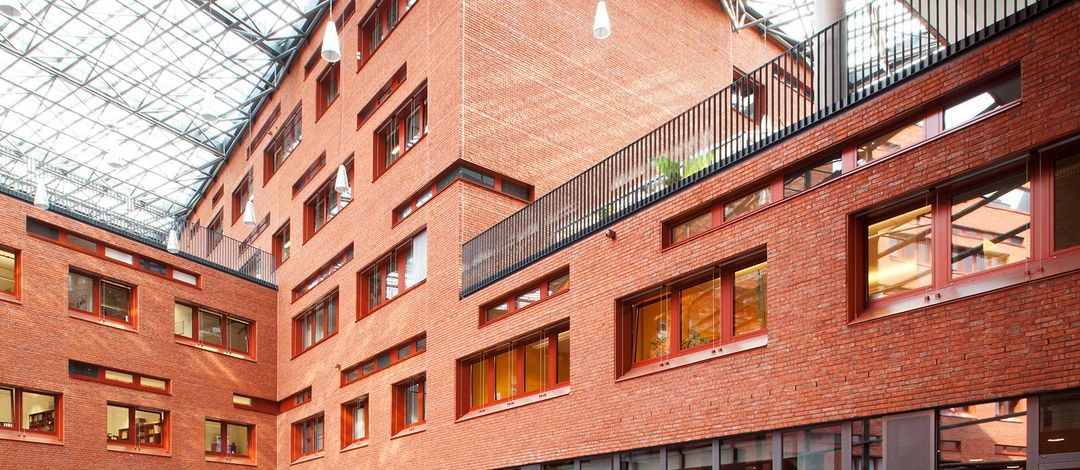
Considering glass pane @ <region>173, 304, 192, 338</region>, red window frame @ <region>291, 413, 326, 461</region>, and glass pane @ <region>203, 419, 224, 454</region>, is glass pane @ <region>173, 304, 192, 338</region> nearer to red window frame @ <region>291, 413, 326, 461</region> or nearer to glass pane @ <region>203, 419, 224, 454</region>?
glass pane @ <region>203, 419, 224, 454</region>

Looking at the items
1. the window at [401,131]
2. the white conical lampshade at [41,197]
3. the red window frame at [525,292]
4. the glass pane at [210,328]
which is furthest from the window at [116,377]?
the red window frame at [525,292]

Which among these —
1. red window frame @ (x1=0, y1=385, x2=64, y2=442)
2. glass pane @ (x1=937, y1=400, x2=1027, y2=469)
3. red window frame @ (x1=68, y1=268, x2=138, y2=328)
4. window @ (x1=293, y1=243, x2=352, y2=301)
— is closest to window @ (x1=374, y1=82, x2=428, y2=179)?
window @ (x1=293, y1=243, x2=352, y2=301)

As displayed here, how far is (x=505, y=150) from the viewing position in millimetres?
25844

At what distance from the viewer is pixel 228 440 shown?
33.8 metres

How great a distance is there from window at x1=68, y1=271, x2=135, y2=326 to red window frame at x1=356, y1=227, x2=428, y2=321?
7.73 m

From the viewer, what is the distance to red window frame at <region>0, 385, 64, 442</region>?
2653cm

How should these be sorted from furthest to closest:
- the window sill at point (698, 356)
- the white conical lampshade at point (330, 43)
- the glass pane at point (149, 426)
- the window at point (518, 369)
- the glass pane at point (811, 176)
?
the glass pane at point (149, 426) → the window at point (518, 369) → the white conical lampshade at point (330, 43) → the window sill at point (698, 356) → the glass pane at point (811, 176)

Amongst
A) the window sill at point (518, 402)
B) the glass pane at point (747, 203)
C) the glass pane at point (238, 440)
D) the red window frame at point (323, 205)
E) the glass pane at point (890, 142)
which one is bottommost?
the glass pane at point (238, 440)

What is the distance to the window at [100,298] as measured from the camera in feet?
96.0

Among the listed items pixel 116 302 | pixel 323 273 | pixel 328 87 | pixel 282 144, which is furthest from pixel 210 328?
pixel 282 144

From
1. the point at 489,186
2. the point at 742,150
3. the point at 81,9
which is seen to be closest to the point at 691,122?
the point at 742,150

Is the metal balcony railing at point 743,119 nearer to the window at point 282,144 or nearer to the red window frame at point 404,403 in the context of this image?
the red window frame at point 404,403

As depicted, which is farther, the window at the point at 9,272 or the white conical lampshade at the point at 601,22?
the window at the point at 9,272

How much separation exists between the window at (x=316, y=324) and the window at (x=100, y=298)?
6081 millimetres
